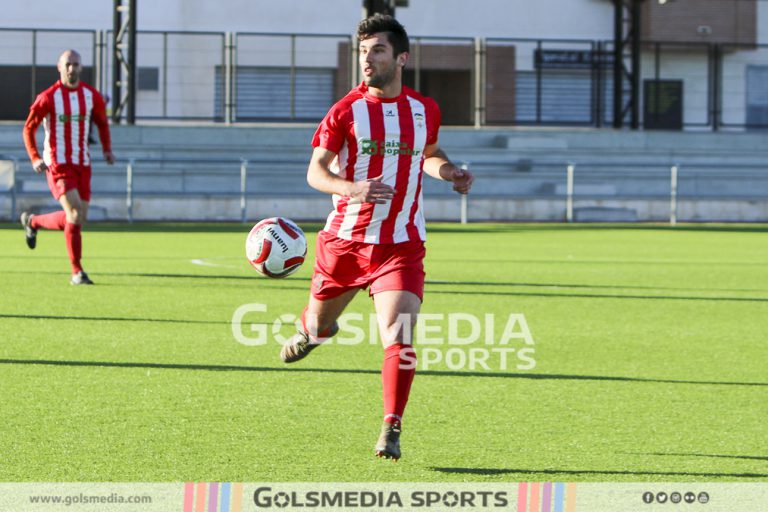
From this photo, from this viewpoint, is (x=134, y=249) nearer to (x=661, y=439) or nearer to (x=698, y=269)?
(x=698, y=269)

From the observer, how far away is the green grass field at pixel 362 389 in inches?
215

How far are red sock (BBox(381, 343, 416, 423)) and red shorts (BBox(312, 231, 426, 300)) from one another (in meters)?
0.32

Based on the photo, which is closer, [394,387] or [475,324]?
[394,387]

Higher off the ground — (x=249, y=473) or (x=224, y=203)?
(x=224, y=203)

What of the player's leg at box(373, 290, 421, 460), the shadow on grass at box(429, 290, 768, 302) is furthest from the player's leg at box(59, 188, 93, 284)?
the player's leg at box(373, 290, 421, 460)

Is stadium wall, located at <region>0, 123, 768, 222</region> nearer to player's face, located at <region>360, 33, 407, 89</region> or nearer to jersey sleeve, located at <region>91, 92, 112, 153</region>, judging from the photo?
jersey sleeve, located at <region>91, 92, 112, 153</region>

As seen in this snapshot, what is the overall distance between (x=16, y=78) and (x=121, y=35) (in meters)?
3.53

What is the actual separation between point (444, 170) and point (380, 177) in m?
0.35

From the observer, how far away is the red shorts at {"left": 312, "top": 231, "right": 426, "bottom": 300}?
6086mm

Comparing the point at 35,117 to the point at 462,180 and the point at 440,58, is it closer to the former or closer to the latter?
the point at 462,180

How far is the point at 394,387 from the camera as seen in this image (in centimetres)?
570

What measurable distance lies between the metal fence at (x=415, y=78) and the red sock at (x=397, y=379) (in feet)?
96.0

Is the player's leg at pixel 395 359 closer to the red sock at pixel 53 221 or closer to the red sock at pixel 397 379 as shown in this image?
the red sock at pixel 397 379

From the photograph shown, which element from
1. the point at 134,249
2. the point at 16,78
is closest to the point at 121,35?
the point at 16,78
